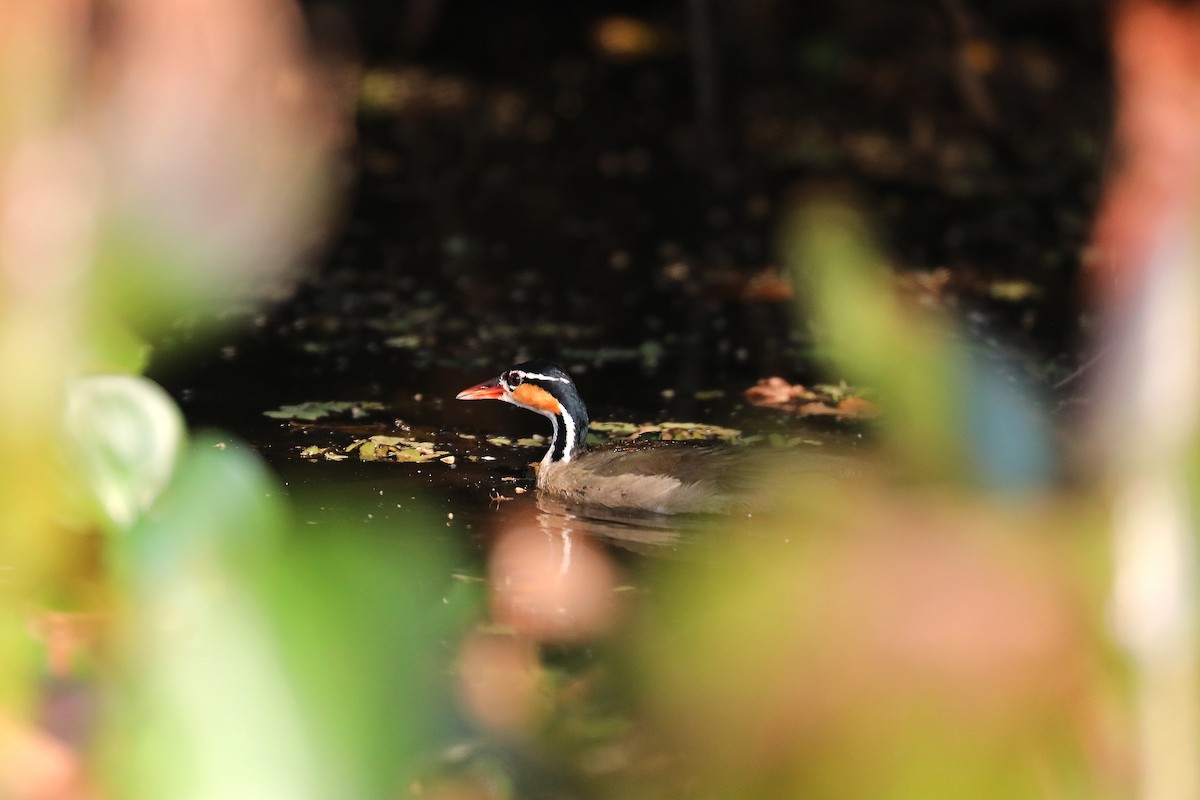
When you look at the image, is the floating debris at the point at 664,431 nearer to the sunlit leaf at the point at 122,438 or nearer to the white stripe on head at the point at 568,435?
the white stripe on head at the point at 568,435

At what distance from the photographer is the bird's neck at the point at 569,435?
742cm

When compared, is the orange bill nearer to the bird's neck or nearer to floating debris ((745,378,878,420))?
the bird's neck

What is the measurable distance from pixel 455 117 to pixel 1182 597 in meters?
17.7

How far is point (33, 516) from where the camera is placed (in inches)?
41.5

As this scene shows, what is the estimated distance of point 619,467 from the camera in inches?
278

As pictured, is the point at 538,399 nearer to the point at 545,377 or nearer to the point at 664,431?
the point at 545,377

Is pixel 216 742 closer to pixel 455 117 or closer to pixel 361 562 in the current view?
pixel 361 562

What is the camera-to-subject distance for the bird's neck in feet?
24.3

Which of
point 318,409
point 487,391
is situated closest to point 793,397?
point 487,391

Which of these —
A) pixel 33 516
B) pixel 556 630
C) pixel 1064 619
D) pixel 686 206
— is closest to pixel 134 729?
pixel 33 516

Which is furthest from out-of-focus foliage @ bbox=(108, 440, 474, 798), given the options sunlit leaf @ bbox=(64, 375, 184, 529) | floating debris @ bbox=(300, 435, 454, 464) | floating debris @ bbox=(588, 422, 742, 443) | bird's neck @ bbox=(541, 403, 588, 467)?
floating debris @ bbox=(588, 422, 742, 443)

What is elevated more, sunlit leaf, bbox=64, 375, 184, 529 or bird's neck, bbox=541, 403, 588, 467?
sunlit leaf, bbox=64, 375, 184, 529

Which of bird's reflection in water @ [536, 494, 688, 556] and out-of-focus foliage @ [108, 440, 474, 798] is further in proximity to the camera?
bird's reflection in water @ [536, 494, 688, 556]

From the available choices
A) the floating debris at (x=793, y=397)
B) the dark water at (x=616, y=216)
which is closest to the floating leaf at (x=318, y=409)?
the dark water at (x=616, y=216)
